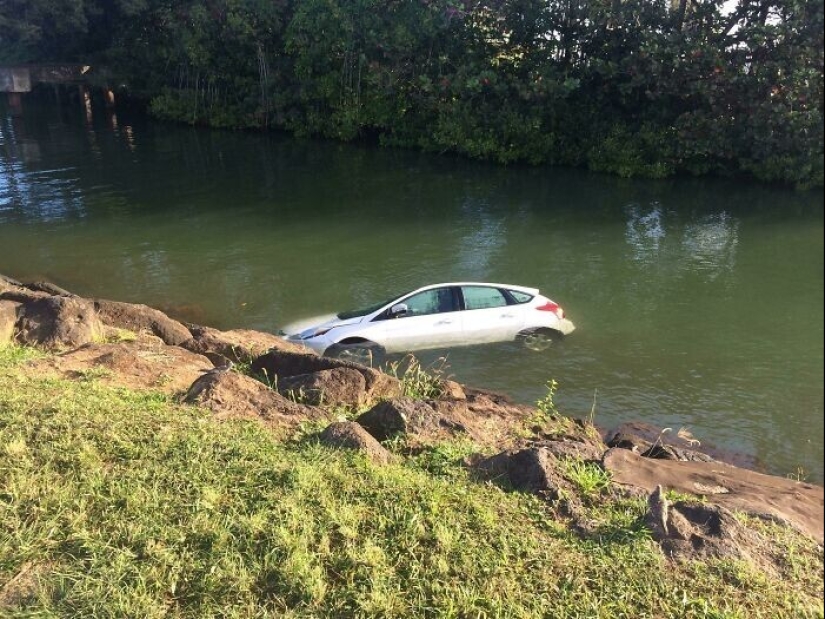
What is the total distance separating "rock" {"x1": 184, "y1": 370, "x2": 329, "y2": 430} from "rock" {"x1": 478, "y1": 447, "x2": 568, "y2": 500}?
1938mm

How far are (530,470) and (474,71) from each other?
28.2 meters

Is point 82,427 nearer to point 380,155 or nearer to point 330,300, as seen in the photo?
point 330,300

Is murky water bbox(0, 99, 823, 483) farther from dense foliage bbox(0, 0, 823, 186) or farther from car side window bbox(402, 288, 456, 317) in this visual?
dense foliage bbox(0, 0, 823, 186)

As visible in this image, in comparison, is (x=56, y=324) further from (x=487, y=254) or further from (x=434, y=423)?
(x=487, y=254)

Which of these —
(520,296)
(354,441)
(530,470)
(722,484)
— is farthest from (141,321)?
(722,484)

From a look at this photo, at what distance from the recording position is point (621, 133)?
29188 mm

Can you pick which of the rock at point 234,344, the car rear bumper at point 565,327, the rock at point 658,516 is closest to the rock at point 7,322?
the rock at point 234,344

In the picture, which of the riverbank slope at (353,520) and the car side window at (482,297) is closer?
the riverbank slope at (353,520)

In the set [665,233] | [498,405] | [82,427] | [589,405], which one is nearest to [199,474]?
[82,427]

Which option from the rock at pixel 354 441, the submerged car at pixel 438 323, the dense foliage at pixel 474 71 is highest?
the dense foliage at pixel 474 71

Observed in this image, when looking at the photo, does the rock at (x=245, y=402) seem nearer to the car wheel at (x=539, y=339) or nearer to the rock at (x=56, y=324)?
the rock at (x=56, y=324)

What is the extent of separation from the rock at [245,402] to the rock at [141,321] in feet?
15.5

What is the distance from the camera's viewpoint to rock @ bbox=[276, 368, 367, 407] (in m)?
7.75

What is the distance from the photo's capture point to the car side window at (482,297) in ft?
40.7
